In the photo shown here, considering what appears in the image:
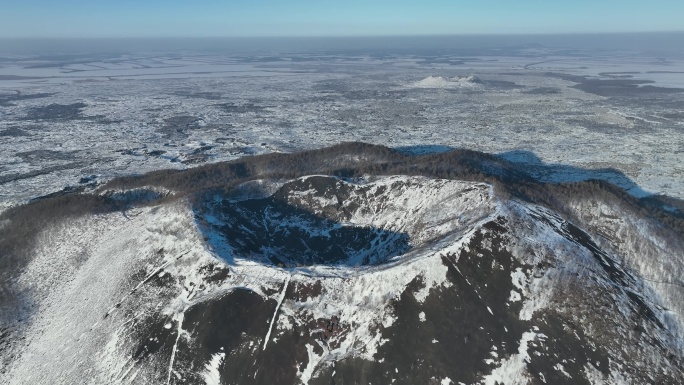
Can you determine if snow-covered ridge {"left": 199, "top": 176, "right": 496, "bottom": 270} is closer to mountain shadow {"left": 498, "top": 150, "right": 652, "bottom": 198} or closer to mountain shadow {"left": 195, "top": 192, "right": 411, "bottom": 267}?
mountain shadow {"left": 195, "top": 192, "right": 411, "bottom": 267}

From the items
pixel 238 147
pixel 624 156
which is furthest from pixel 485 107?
pixel 238 147

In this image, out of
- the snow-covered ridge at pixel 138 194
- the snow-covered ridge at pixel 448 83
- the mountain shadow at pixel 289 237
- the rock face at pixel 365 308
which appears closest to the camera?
the rock face at pixel 365 308

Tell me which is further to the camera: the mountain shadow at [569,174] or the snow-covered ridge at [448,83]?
the snow-covered ridge at [448,83]

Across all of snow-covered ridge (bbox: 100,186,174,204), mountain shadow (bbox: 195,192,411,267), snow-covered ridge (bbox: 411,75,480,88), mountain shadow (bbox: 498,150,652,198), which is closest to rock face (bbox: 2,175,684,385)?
mountain shadow (bbox: 195,192,411,267)

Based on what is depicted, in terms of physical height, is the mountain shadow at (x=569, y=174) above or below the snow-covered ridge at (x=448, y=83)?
below

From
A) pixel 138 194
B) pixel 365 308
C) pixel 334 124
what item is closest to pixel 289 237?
pixel 365 308

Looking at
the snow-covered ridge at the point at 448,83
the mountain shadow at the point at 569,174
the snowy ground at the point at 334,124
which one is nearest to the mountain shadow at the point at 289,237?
the snowy ground at the point at 334,124

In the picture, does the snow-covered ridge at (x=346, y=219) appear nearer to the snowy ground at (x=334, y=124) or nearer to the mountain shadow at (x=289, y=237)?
the mountain shadow at (x=289, y=237)
